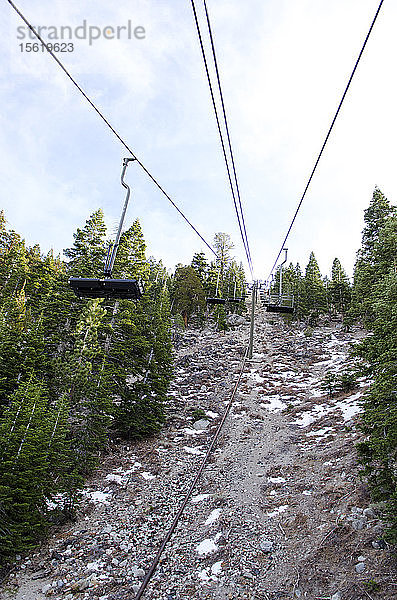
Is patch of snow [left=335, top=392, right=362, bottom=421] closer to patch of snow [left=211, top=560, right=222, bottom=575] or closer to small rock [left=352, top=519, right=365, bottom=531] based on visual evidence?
small rock [left=352, top=519, right=365, bottom=531]

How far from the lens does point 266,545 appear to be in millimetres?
8297

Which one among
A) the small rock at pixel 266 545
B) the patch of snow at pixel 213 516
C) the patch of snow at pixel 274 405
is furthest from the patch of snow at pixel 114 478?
the patch of snow at pixel 274 405

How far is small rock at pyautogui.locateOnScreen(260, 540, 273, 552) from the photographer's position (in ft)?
26.7

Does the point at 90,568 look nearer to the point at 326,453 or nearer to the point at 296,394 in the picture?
the point at 326,453

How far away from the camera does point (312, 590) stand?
646 cm

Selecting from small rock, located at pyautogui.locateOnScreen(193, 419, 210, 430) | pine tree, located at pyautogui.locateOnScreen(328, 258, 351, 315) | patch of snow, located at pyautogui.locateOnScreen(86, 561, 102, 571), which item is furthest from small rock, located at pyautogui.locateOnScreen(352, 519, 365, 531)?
pine tree, located at pyautogui.locateOnScreen(328, 258, 351, 315)

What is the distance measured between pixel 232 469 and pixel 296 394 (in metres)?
11.0

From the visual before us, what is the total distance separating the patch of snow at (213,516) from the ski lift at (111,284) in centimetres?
705

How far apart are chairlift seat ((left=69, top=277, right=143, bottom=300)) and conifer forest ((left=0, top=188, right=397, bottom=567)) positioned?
4.95m

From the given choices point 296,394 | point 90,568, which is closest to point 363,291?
point 296,394

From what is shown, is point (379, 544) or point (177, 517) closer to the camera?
point (379, 544)

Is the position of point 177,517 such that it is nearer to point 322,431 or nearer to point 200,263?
point 322,431

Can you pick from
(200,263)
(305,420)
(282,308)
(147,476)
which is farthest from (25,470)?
(200,263)

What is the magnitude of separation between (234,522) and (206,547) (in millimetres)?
1310
